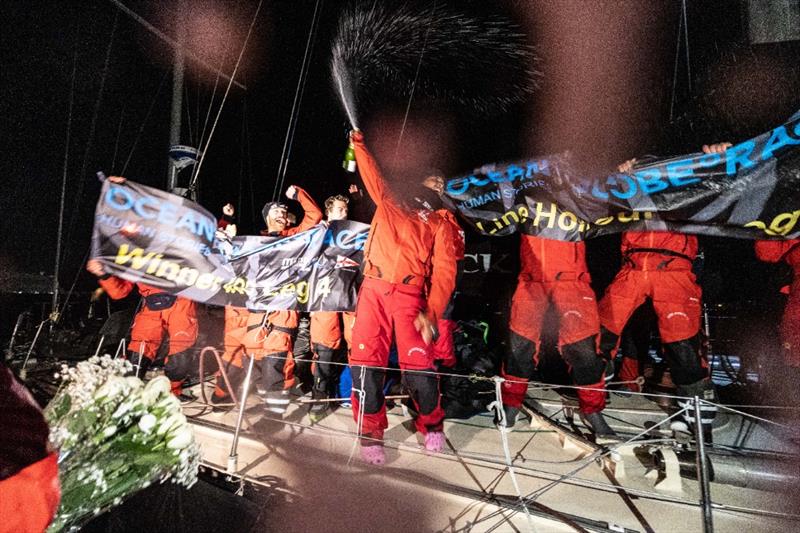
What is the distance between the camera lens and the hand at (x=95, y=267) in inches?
139

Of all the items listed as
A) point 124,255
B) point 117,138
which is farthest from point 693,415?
point 117,138

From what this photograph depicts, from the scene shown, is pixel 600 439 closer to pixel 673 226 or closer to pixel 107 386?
pixel 673 226

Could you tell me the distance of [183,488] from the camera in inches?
66.1

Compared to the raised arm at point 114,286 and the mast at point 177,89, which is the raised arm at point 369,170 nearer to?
the raised arm at point 114,286

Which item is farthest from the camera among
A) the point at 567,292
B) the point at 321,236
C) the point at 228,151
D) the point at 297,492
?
the point at 228,151

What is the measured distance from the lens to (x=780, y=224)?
11.0 feet

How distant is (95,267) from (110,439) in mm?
3089

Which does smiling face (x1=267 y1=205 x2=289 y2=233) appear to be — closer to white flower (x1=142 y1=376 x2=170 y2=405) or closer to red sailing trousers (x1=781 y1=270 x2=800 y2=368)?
white flower (x1=142 y1=376 x2=170 y2=405)

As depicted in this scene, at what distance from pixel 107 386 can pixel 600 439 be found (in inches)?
151

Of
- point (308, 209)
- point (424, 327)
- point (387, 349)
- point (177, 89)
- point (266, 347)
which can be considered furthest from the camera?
point (177, 89)

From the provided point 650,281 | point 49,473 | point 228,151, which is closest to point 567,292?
point 650,281

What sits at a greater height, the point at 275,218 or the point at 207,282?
the point at 275,218

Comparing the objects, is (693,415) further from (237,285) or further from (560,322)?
(237,285)

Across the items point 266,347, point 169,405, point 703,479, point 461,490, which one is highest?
point 169,405
